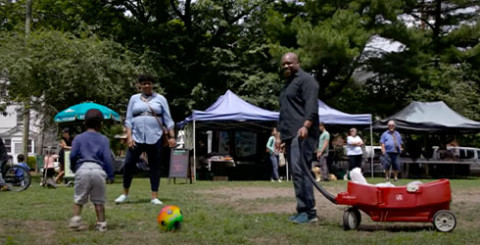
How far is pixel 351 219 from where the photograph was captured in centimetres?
604

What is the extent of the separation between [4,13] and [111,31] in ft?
21.3

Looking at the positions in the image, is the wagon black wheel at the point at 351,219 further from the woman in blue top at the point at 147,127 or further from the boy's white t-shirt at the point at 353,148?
the boy's white t-shirt at the point at 353,148

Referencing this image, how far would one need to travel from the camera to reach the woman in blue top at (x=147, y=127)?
27.3ft

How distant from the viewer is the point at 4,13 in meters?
30.7

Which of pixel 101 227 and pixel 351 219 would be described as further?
pixel 351 219

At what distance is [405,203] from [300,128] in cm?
138

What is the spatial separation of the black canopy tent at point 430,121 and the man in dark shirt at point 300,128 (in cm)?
1601

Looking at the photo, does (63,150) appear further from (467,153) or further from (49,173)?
(467,153)

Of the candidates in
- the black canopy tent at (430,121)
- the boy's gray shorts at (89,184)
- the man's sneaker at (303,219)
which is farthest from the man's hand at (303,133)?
the black canopy tent at (430,121)

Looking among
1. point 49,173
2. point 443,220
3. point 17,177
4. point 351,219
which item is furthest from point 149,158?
point 49,173

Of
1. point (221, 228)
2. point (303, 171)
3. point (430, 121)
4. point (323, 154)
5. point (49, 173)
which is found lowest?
point (221, 228)

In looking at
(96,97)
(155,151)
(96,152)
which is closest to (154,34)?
(96,97)

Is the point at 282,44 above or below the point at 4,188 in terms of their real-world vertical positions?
above

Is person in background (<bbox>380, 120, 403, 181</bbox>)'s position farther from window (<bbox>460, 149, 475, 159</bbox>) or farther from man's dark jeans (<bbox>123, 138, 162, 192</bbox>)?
man's dark jeans (<bbox>123, 138, 162, 192</bbox>)
